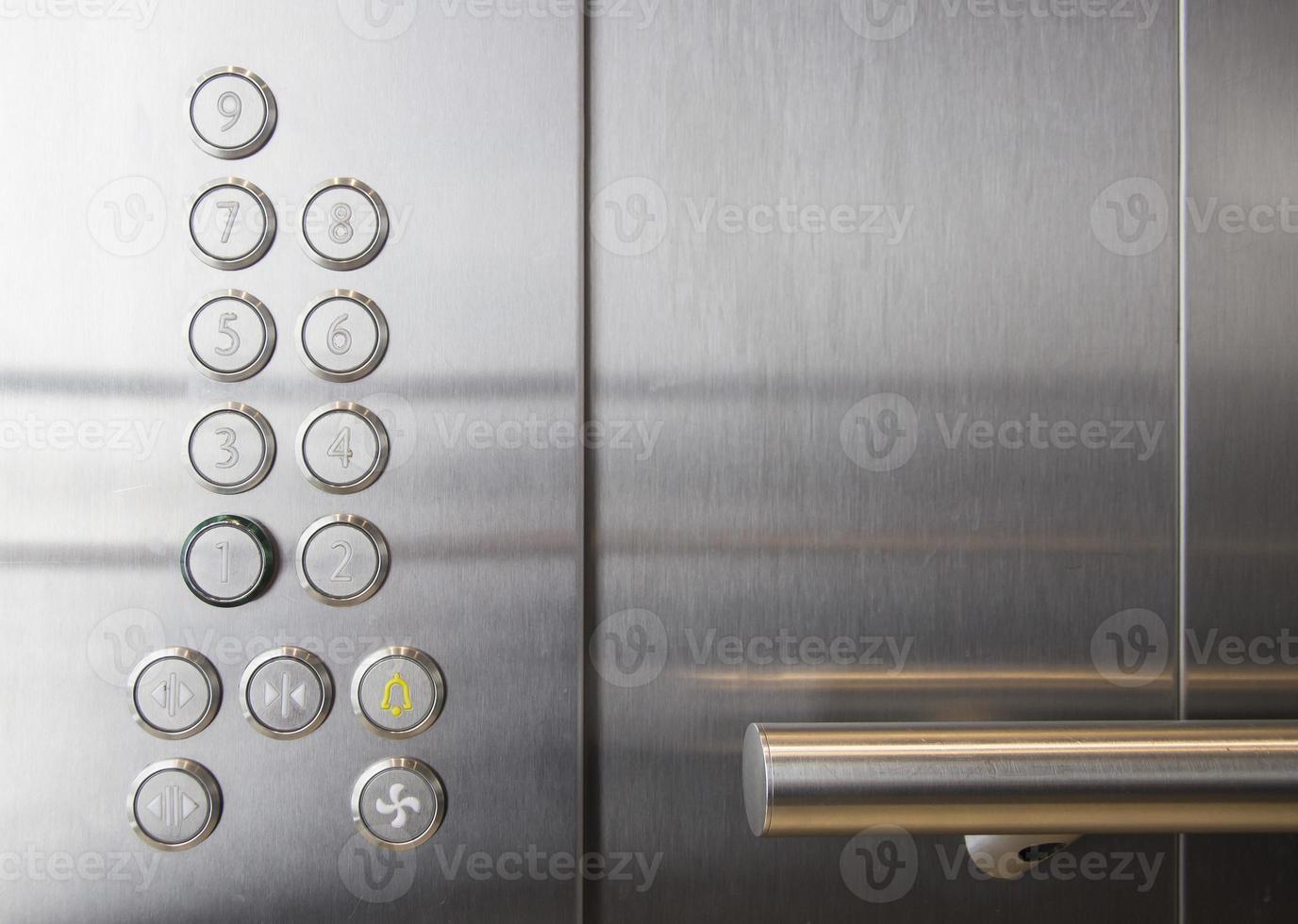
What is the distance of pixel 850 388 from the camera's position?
22.9 inches

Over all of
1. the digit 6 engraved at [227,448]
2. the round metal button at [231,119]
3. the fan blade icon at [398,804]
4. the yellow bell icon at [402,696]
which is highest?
the round metal button at [231,119]

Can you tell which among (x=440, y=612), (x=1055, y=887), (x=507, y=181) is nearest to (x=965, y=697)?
(x=1055, y=887)

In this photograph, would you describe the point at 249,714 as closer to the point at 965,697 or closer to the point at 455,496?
the point at 455,496

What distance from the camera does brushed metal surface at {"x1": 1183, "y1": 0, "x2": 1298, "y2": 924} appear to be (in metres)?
0.59

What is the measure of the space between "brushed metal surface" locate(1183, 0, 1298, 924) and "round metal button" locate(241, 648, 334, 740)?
64 centimetres

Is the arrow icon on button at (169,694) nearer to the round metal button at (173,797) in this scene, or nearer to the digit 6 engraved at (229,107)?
the round metal button at (173,797)

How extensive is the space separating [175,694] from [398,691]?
148 mm

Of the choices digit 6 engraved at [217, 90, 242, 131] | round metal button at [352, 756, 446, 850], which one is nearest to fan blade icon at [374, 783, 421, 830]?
round metal button at [352, 756, 446, 850]

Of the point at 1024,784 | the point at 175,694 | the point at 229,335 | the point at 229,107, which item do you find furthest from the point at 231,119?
the point at 1024,784

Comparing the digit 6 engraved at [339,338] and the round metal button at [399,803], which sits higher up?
the digit 6 engraved at [339,338]

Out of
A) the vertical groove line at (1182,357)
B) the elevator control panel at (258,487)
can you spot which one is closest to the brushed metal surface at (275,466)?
the elevator control panel at (258,487)

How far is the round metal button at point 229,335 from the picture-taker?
52 centimetres

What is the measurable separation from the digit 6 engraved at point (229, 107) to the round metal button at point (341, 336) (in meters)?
0.13

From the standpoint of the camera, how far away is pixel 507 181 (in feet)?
1.77
